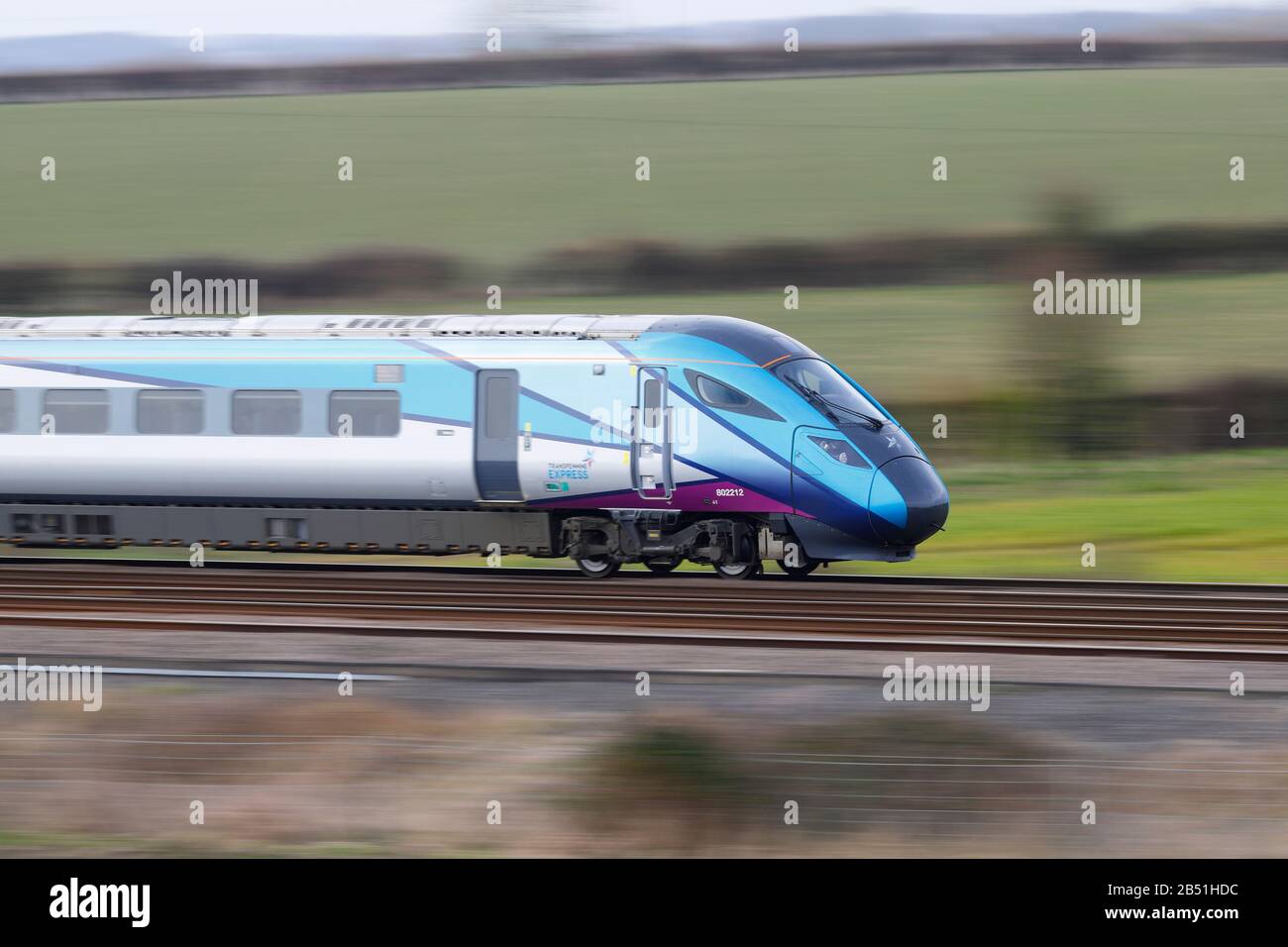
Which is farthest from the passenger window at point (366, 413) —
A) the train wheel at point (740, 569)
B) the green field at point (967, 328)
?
the green field at point (967, 328)

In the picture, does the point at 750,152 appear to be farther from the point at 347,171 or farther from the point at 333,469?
the point at 333,469

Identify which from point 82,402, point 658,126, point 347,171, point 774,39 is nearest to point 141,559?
point 82,402

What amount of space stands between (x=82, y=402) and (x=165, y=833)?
11.8 m

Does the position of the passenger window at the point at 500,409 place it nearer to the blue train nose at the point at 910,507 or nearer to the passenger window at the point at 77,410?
the blue train nose at the point at 910,507

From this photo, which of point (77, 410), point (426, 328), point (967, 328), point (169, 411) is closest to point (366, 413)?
point (426, 328)

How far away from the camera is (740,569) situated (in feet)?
58.3

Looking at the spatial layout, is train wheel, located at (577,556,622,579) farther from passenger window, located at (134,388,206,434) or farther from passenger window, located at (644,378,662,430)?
passenger window, located at (134,388,206,434)

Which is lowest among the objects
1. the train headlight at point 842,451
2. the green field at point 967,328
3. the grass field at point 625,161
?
the train headlight at point 842,451

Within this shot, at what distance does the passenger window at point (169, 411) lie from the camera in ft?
62.4

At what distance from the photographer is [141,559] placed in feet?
69.3

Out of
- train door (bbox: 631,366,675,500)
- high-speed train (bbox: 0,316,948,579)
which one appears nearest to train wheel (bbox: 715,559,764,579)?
high-speed train (bbox: 0,316,948,579)

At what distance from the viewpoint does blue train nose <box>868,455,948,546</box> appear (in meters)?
16.6

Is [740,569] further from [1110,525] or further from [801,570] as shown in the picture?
[1110,525]

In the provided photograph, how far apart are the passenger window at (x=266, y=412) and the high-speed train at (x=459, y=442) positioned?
23 millimetres
